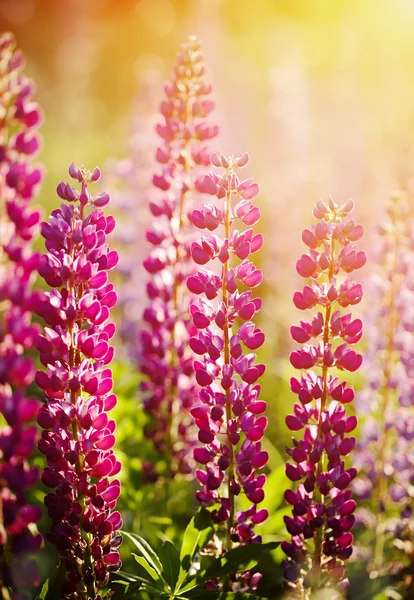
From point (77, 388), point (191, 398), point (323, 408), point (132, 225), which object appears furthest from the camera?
point (132, 225)

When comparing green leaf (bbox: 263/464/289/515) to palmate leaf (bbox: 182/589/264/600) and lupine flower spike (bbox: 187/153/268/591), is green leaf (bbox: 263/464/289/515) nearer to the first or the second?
lupine flower spike (bbox: 187/153/268/591)

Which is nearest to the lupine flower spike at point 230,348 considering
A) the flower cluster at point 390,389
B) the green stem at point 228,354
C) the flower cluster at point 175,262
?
the green stem at point 228,354

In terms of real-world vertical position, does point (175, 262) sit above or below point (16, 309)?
above

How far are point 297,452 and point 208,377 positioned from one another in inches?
13.9

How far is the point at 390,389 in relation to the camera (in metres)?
2.97

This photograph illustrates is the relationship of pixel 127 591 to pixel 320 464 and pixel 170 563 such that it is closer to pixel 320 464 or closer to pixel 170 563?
pixel 170 563

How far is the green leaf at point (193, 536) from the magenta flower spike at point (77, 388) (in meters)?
0.26

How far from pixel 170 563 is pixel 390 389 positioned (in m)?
1.34

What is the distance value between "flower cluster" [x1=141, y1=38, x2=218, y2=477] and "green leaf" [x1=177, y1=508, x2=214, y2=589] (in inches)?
25.6

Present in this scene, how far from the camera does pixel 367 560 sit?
2.90m

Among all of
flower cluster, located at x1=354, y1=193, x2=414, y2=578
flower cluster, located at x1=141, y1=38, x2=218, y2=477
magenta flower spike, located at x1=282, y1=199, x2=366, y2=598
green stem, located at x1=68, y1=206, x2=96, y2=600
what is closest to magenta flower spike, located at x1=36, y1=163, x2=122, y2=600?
green stem, located at x1=68, y1=206, x2=96, y2=600

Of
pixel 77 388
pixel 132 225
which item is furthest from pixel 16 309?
pixel 132 225

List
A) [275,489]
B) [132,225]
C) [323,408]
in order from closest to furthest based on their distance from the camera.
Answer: [323,408]
[275,489]
[132,225]

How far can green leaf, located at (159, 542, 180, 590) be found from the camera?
2.08 meters
